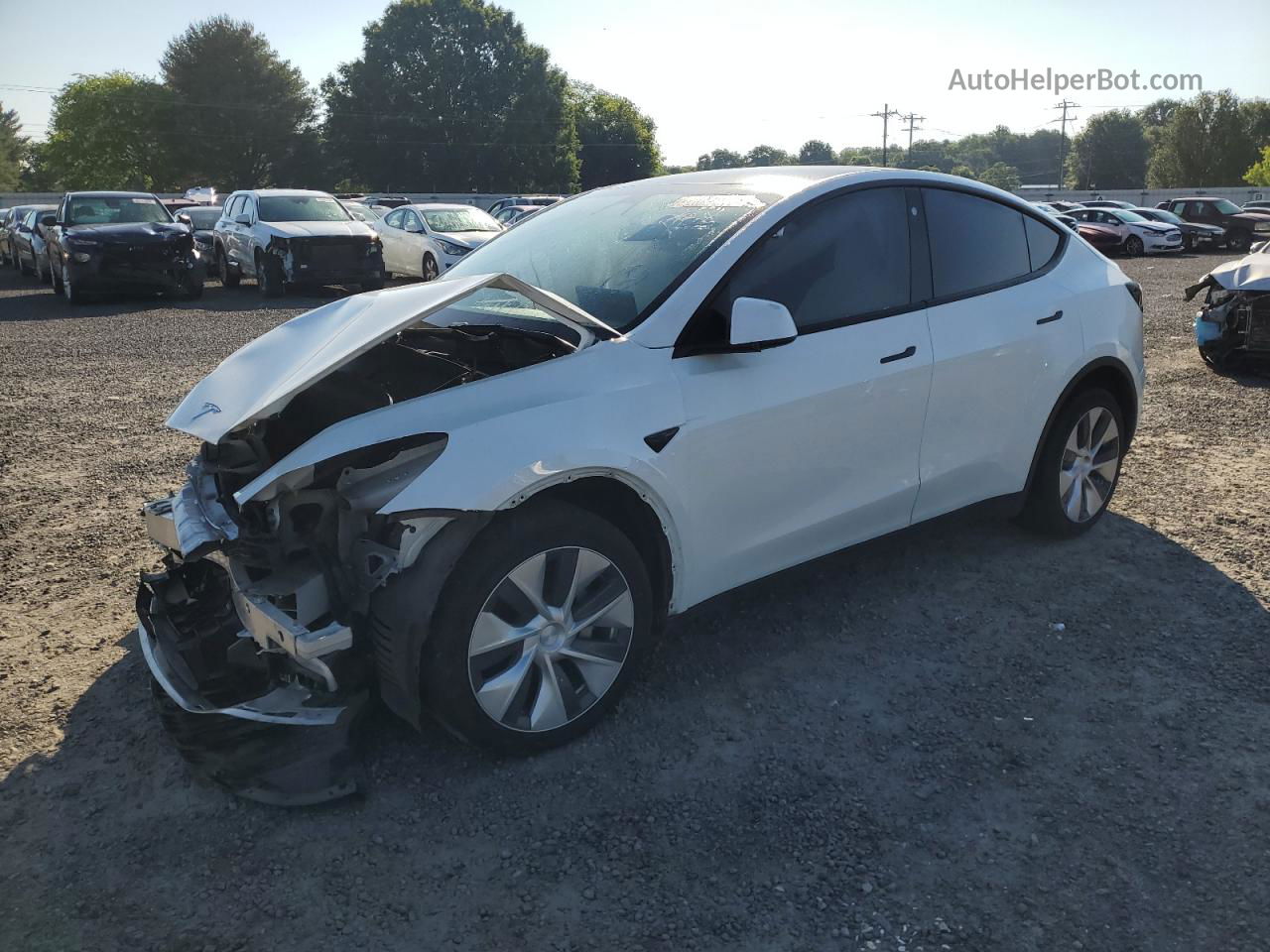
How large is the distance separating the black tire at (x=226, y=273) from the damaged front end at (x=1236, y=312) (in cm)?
1616

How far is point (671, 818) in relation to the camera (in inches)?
112

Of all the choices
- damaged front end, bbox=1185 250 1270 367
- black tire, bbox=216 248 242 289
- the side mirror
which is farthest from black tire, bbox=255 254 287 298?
the side mirror

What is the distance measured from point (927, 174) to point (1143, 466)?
2984 millimetres

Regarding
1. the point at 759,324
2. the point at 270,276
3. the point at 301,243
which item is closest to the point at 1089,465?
the point at 759,324

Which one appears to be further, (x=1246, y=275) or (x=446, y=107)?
(x=446, y=107)

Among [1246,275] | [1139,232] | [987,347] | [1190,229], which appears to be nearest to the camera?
[987,347]

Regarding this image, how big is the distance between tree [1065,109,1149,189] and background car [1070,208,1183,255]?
91.2 m

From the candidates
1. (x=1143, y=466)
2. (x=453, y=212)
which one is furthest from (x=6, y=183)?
(x=1143, y=466)

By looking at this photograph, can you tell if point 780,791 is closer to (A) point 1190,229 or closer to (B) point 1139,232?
(B) point 1139,232

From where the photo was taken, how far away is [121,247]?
52.3 feet

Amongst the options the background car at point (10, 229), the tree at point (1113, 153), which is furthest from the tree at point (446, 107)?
the tree at point (1113, 153)

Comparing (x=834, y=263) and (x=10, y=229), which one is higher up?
(x=10, y=229)

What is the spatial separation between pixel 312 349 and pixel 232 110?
67.9m

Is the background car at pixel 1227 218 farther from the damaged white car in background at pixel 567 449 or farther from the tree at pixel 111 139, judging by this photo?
the tree at pixel 111 139
